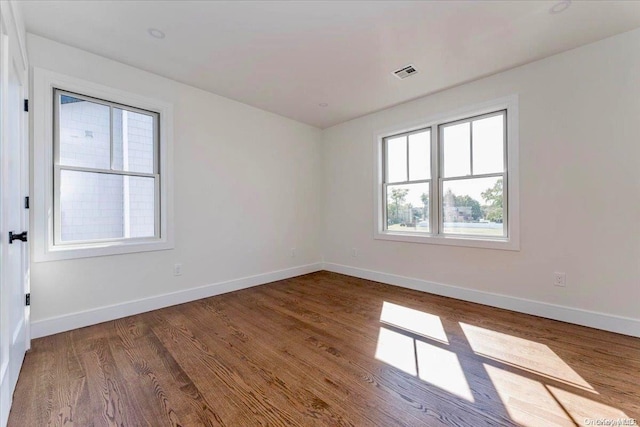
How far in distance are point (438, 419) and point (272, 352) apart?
3.92 feet

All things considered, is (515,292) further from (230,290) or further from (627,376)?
(230,290)

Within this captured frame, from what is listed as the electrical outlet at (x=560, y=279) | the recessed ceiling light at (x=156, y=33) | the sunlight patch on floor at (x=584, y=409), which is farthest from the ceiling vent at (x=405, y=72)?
the sunlight patch on floor at (x=584, y=409)

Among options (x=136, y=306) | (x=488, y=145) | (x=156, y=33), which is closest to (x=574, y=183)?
(x=488, y=145)

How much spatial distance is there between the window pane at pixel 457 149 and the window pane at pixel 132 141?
3655 mm

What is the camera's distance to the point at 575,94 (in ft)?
8.38

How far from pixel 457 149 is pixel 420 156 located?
0.50 metres

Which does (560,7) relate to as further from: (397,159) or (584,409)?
(584,409)

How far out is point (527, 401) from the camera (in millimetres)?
1517

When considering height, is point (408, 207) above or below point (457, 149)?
below

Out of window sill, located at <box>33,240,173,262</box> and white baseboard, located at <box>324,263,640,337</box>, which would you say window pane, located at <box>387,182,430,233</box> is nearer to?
white baseboard, located at <box>324,263,640,337</box>

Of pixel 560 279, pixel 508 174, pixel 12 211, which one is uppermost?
A: pixel 508 174

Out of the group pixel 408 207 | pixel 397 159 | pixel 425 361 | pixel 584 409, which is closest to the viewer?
pixel 584 409

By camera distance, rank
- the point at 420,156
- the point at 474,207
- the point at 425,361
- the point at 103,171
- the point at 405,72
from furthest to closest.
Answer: the point at 420,156, the point at 474,207, the point at 405,72, the point at 103,171, the point at 425,361

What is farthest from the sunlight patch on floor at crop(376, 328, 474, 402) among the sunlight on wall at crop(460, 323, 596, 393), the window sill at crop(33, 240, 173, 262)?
the window sill at crop(33, 240, 173, 262)
